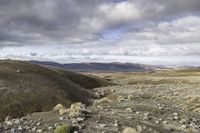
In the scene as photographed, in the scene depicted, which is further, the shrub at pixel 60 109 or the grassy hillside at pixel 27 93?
→ the grassy hillside at pixel 27 93

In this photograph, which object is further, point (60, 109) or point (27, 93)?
point (27, 93)

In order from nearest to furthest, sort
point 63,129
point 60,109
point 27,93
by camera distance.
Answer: point 63,129, point 60,109, point 27,93

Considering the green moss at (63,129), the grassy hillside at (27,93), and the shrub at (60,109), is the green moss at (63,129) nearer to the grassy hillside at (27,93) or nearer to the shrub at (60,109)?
the shrub at (60,109)

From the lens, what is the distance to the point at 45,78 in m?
66.7

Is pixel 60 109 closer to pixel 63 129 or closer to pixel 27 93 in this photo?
pixel 63 129

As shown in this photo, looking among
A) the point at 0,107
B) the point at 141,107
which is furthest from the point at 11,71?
the point at 141,107

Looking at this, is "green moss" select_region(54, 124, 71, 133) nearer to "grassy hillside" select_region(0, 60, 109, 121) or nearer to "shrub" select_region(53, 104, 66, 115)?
"shrub" select_region(53, 104, 66, 115)

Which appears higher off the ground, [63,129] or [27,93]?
[63,129]

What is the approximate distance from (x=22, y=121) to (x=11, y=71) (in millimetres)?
34624

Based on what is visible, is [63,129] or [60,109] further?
[60,109]

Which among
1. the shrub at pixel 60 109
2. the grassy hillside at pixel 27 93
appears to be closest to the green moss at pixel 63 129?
the shrub at pixel 60 109

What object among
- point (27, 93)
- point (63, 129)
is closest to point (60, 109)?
point (63, 129)

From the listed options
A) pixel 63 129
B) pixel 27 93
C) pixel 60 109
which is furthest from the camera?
pixel 27 93

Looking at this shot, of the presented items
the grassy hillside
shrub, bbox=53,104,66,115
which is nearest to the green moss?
shrub, bbox=53,104,66,115
